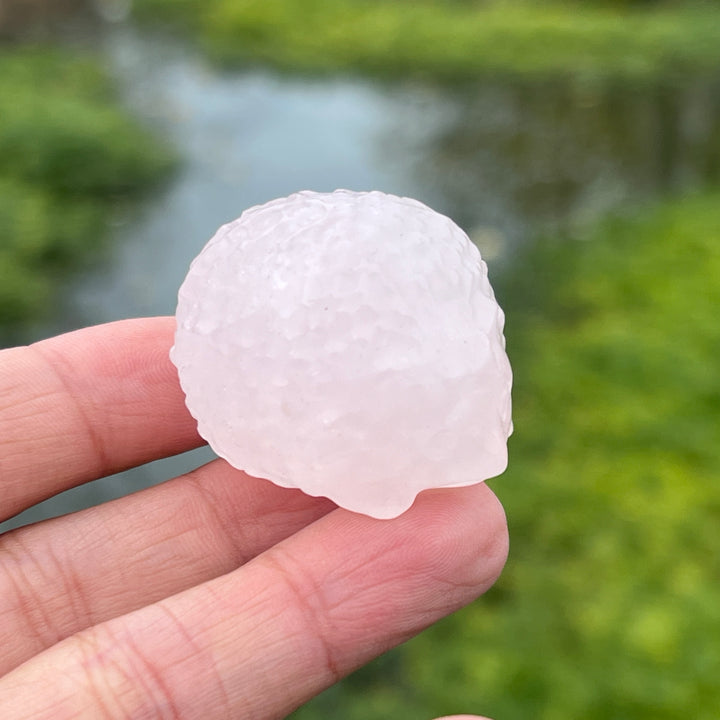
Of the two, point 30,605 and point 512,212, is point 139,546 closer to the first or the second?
point 30,605

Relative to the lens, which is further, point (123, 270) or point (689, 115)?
point (689, 115)

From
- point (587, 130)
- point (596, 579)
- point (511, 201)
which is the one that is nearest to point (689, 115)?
point (587, 130)

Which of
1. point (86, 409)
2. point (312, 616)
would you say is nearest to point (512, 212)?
point (86, 409)

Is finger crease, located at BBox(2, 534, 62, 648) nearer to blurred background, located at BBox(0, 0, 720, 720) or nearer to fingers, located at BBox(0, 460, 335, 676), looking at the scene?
fingers, located at BBox(0, 460, 335, 676)

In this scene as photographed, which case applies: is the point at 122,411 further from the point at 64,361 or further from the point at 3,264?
the point at 3,264

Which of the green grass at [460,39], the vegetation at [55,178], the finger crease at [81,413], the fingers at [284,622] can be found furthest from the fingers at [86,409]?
the green grass at [460,39]

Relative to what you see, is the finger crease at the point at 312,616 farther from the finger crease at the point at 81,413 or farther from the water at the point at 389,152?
the water at the point at 389,152
